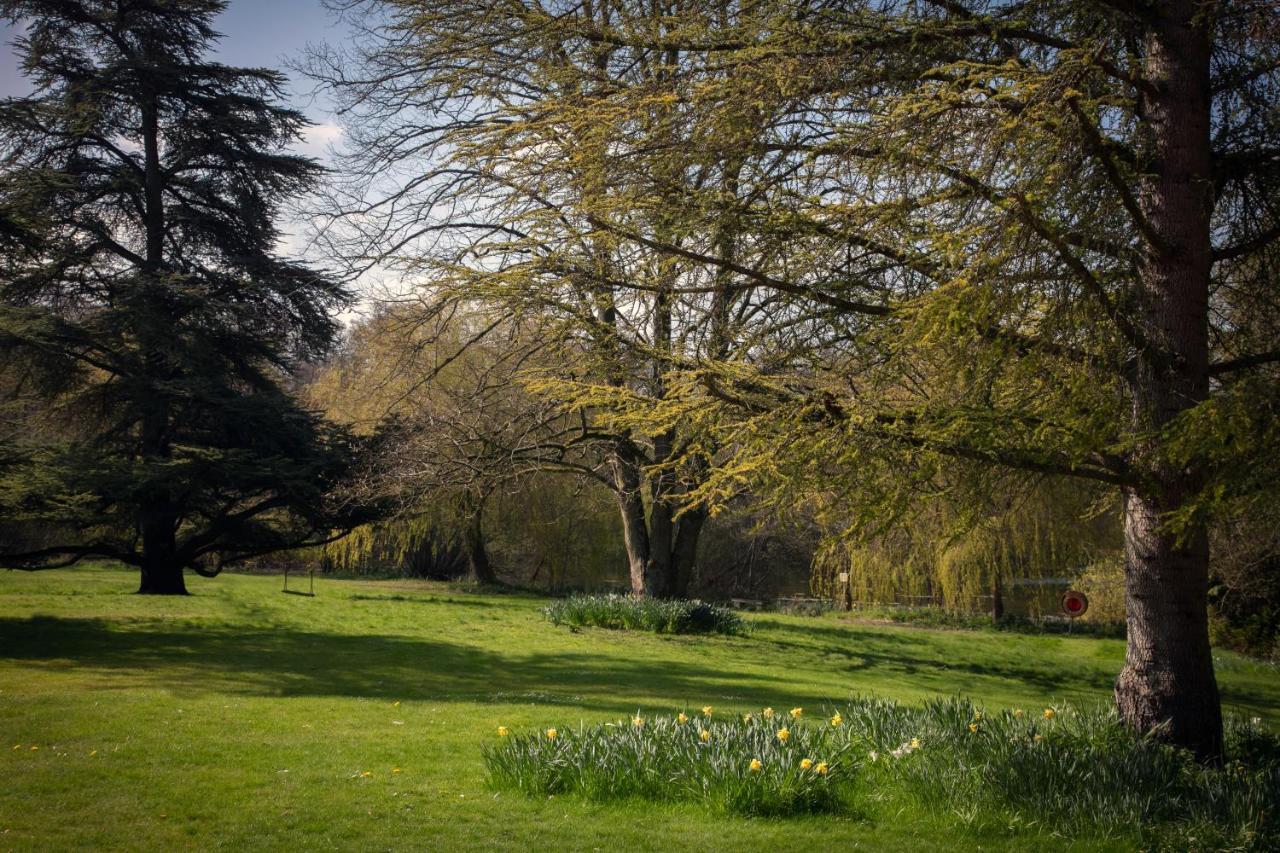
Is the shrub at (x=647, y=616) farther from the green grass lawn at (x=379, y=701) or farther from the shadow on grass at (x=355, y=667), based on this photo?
the shadow on grass at (x=355, y=667)

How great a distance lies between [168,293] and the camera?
60.4 feet

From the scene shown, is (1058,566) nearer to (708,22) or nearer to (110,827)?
(708,22)

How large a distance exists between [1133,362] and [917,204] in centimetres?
177

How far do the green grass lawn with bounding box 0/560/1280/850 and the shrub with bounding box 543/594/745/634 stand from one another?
0.62m

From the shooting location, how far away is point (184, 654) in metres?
12.4

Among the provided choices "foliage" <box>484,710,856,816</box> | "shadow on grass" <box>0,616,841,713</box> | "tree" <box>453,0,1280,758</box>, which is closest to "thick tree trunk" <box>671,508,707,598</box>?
"shadow on grass" <box>0,616,841,713</box>

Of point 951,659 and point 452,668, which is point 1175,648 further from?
point 951,659

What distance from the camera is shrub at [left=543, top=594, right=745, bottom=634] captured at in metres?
17.4

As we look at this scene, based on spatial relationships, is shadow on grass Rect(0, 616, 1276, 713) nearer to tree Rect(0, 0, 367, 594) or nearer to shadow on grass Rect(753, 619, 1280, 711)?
shadow on grass Rect(753, 619, 1280, 711)

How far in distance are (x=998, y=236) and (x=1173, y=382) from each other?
1784 mm

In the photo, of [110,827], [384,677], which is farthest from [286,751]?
[384,677]

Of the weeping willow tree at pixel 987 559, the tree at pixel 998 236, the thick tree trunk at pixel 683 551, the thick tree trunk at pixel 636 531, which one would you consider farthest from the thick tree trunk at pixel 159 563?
the tree at pixel 998 236

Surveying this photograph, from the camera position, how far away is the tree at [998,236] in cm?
534

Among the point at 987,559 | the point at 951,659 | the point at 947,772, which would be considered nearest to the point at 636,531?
the point at 951,659
